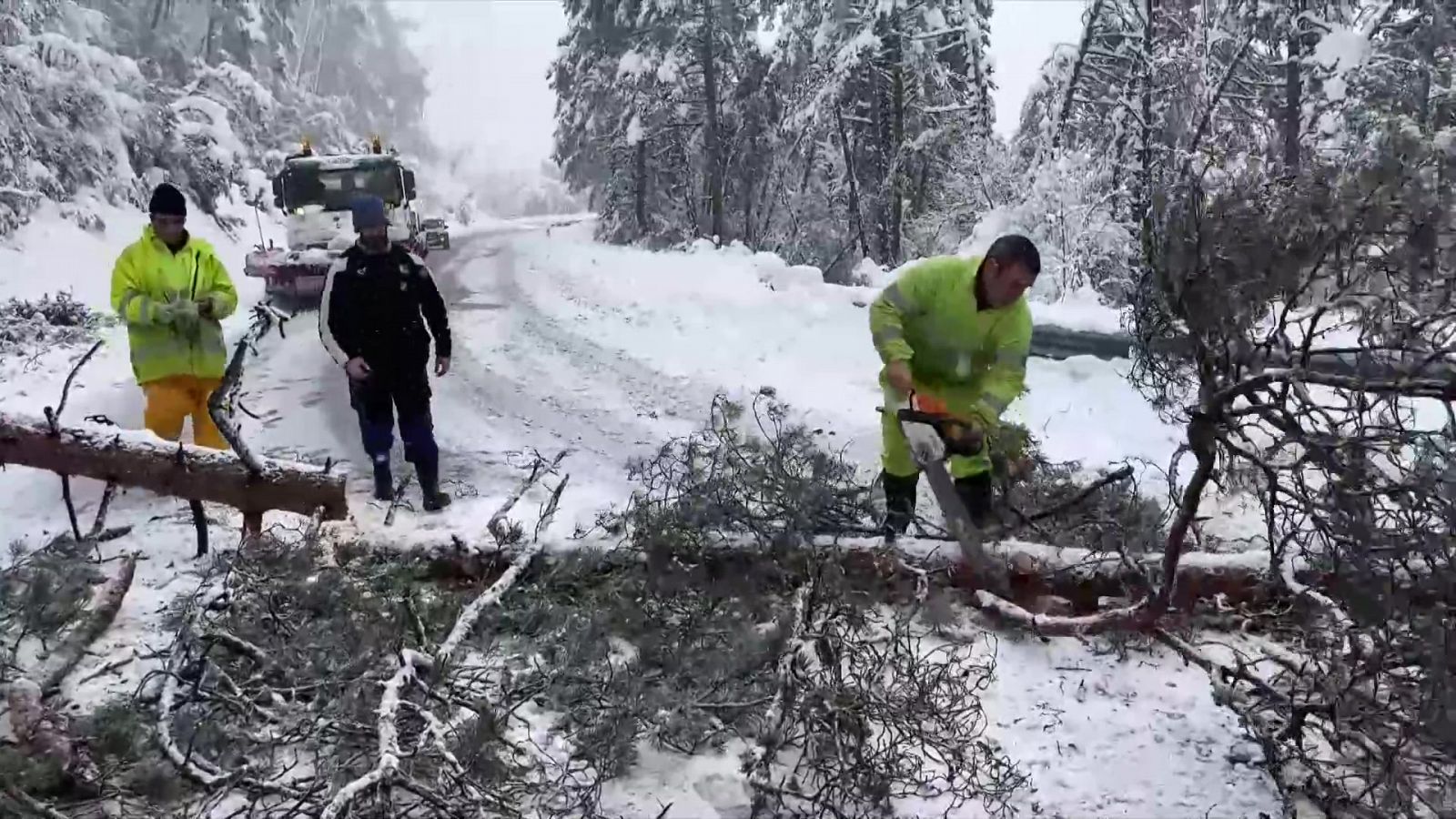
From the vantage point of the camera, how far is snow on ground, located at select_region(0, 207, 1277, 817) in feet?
9.78

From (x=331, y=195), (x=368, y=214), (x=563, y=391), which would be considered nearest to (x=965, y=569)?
(x=368, y=214)

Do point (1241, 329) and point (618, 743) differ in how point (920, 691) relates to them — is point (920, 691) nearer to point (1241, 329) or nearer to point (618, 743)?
point (618, 743)

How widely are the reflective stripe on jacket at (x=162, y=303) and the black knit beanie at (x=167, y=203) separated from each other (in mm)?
168

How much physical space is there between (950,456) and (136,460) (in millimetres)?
3499

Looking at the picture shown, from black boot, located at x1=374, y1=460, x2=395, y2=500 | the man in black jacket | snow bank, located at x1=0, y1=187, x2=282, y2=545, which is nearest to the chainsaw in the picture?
the man in black jacket

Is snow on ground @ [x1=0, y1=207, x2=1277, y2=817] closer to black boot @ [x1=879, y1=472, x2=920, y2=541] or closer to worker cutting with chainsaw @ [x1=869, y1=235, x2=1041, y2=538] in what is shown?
black boot @ [x1=879, y1=472, x2=920, y2=541]

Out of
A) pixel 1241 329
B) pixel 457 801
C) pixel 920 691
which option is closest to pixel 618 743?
pixel 457 801

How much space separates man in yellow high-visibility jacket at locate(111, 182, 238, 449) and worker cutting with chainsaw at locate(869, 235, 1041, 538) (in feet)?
11.7

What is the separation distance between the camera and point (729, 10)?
19719 millimetres

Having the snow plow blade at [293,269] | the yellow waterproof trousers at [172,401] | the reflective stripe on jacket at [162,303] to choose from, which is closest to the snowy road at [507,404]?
the yellow waterproof trousers at [172,401]

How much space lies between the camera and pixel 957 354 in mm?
4355

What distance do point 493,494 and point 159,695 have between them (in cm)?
247

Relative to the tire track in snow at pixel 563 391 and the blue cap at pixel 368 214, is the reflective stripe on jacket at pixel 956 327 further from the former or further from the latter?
the blue cap at pixel 368 214

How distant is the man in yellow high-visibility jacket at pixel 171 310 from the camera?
4930 millimetres
